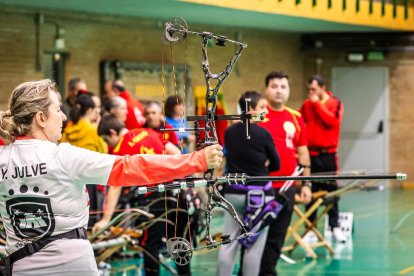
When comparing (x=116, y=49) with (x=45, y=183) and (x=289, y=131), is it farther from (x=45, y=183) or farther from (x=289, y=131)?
(x=45, y=183)

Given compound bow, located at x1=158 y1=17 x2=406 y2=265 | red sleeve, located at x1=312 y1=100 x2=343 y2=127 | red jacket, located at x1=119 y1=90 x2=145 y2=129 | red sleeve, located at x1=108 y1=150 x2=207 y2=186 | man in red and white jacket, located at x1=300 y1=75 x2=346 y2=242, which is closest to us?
red sleeve, located at x1=108 y1=150 x2=207 y2=186

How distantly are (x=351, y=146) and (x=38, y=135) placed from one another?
16.1m

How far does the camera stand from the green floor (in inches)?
376

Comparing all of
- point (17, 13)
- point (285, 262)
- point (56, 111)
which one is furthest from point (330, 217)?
point (56, 111)

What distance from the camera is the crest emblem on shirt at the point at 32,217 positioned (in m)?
4.12

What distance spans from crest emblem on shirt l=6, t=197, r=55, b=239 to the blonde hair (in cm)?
30

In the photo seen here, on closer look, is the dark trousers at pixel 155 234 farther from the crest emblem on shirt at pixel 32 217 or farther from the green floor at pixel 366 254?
the crest emblem on shirt at pixel 32 217

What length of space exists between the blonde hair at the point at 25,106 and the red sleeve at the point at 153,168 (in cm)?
41

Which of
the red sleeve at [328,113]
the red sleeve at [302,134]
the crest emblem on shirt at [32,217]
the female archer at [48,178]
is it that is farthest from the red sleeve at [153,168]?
the red sleeve at [328,113]

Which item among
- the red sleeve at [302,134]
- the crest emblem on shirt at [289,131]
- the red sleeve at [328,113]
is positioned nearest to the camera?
the crest emblem on shirt at [289,131]

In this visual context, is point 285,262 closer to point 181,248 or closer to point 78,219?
point 181,248

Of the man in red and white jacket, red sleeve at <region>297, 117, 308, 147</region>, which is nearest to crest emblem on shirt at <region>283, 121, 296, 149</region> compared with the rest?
red sleeve at <region>297, 117, 308, 147</region>

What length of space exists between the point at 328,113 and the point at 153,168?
27.3 feet

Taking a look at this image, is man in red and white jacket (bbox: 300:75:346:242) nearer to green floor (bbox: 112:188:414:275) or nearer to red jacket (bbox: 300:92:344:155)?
red jacket (bbox: 300:92:344:155)
